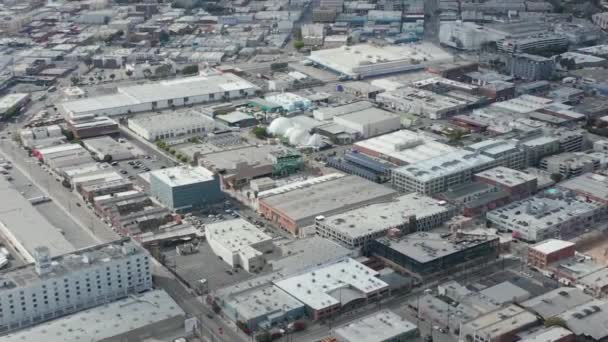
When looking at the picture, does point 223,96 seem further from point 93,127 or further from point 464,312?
point 464,312

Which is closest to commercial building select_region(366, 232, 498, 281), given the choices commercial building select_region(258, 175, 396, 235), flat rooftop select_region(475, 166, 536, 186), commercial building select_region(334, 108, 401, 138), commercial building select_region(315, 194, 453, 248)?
commercial building select_region(315, 194, 453, 248)

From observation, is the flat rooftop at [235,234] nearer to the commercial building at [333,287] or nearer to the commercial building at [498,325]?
the commercial building at [333,287]

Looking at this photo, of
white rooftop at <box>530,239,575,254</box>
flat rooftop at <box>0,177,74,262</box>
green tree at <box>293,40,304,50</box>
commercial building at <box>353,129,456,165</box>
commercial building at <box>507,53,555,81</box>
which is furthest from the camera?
green tree at <box>293,40,304,50</box>

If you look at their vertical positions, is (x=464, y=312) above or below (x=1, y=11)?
below

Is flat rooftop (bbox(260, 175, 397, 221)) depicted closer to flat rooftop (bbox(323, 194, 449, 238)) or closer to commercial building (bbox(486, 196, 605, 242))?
flat rooftop (bbox(323, 194, 449, 238))

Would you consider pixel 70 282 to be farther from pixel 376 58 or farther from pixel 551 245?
pixel 376 58

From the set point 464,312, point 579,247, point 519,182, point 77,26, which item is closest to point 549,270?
point 579,247

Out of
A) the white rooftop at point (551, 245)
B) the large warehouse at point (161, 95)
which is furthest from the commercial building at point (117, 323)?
the large warehouse at point (161, 95)
